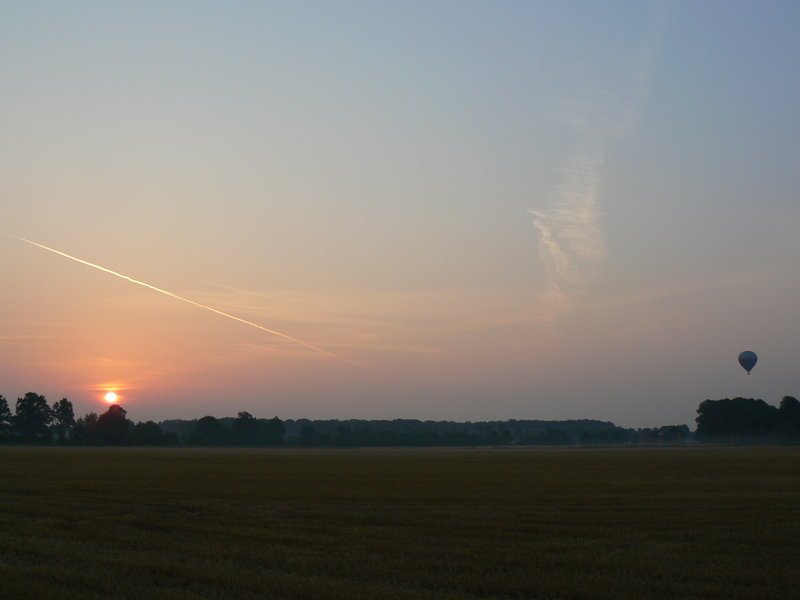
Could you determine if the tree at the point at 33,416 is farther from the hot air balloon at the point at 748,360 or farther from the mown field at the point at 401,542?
the mown field at the point at 401,542

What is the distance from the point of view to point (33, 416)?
192 meters

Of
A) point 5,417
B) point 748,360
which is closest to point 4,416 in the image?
point 5,417

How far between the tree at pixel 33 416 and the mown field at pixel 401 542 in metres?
165

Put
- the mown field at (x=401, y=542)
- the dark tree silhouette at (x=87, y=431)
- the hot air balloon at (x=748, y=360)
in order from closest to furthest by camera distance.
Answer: the mown field at (x=401, y=542)
the hot air balloon at (x=748, y=360)
the dark tree silhouette at (x=87, y=431)

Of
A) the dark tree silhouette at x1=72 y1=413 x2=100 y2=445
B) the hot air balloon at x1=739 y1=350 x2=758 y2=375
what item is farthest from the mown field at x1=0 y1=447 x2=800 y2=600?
the dark tree silhouette at x1=72 y1=413 x2=100 y2=445

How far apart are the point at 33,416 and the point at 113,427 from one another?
20.9m

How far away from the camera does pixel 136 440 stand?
595 feet

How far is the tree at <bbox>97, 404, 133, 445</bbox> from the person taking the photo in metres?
180

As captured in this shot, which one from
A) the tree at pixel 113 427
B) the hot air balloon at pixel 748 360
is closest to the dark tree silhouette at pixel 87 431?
the tree at pixel 113 427

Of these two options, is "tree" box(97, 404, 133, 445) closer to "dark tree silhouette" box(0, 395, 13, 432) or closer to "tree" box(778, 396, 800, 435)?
"dark tree silhouette" box(0, 395, 13, 432)

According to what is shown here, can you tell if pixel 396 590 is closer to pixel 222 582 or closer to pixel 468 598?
pixel 468 598

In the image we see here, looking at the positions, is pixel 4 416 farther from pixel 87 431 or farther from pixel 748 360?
pixel 748 360

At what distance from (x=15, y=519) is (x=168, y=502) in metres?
5.92

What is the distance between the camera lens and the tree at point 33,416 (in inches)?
7436
